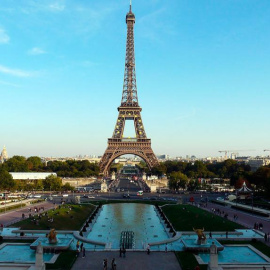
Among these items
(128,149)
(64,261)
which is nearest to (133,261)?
(64,261)

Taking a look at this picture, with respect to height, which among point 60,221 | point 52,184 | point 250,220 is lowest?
point 250,220

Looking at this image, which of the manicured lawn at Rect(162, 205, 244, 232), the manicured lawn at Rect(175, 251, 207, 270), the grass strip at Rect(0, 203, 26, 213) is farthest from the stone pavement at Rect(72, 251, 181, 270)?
the grass strip at Rect(0, 203, 26, 213)

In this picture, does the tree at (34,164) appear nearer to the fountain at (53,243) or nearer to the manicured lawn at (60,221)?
the manicured lawn at (60,221)

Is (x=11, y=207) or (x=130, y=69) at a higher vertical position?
(x=130, y=69)

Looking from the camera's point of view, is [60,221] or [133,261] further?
[60,221]

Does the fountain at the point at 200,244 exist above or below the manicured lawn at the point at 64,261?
above

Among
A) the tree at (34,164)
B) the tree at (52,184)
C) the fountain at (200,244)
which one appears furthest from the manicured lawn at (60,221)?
the tree at (34,164)

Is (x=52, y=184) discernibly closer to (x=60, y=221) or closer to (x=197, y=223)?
(x=60, y=221)

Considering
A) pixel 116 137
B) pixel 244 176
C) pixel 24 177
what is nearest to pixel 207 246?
pixel 244 176
